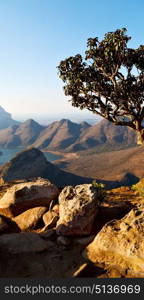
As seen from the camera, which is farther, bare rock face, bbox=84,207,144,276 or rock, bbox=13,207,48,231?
rock, bbox=13,207,48,231

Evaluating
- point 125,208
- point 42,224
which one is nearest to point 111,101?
point 125,208

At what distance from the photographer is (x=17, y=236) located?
44.9ft

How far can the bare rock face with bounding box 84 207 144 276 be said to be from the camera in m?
10.9

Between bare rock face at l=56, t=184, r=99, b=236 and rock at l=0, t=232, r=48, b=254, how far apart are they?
61.7 inches

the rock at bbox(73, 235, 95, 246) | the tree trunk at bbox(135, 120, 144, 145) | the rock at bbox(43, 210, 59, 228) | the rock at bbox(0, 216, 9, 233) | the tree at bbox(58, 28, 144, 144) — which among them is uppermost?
the tree at bbox(58, 28, 144, 144)

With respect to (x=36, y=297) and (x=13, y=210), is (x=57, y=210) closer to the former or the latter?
(x=13, y=210)

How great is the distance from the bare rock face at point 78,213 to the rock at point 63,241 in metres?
0.38

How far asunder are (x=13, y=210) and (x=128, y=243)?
31.5 ft

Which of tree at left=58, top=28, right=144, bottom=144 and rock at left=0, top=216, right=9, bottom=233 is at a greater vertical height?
tree at left=58, top=28, right=144, bottom=144

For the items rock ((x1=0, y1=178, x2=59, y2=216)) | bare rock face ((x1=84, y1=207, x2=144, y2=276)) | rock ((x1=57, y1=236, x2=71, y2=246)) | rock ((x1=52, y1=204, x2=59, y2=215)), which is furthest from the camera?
rock ((x1=0, y1=178, x2=59, y2=216))

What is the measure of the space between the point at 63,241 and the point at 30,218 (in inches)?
156

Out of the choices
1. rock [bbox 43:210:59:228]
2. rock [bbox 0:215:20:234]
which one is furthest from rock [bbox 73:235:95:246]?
rock [bbox 0:215:20:234]

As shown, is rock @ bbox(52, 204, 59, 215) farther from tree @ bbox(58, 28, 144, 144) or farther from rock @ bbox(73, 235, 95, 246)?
tree @ bbox(58, 28, 144, 144)

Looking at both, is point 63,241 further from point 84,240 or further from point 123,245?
point 123,245
